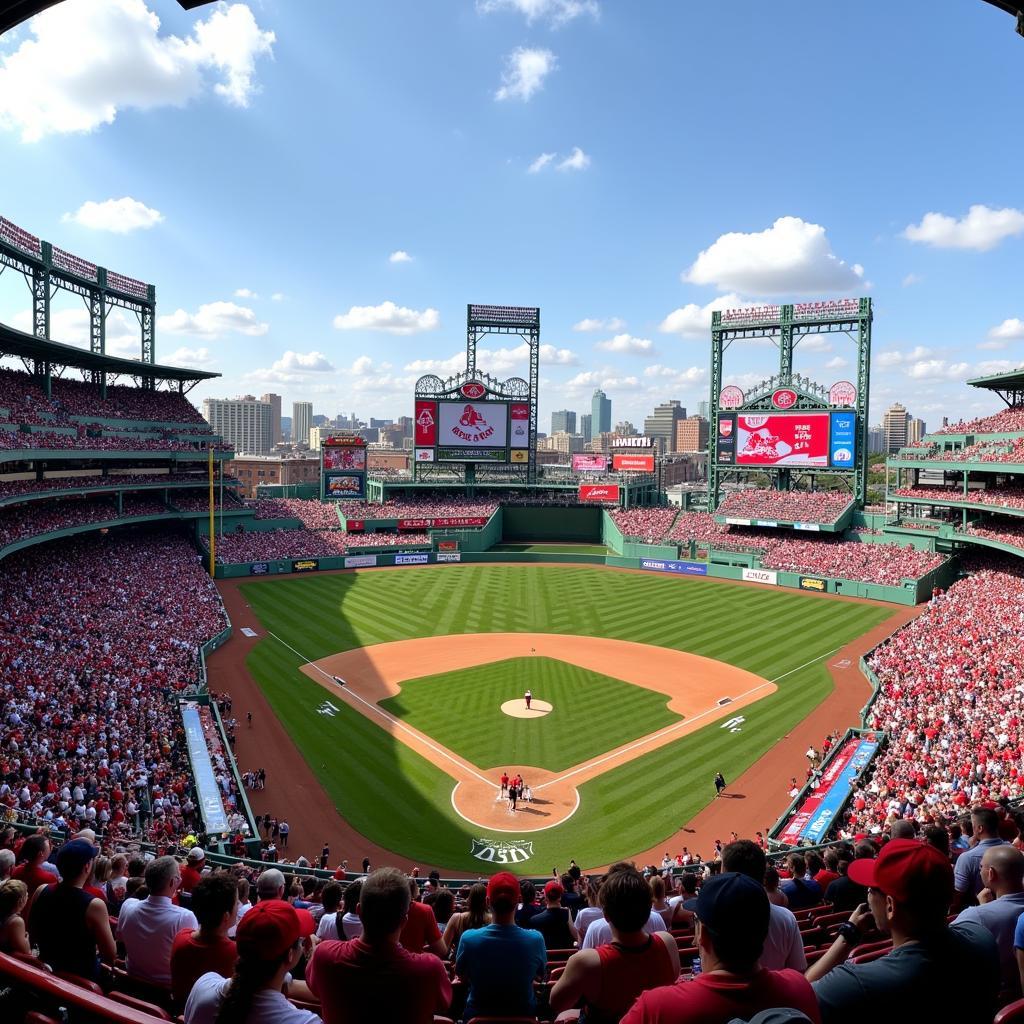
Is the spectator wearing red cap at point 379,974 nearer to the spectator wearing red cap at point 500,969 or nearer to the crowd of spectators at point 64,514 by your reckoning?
the spectator wearing red cap at point 500,969

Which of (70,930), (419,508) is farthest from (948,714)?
(419,508)

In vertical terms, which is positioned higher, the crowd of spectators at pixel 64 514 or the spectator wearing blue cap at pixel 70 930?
the crowd of spectators at pixel 64 514

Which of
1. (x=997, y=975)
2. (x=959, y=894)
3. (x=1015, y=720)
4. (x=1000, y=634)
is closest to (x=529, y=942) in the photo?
(x=997, y=975)

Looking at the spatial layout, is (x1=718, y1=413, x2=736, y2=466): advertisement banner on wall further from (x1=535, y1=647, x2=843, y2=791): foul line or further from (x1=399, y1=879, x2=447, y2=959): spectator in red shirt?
(x1=399, y1=879, x2=447, y2=959): spectator in red shirt

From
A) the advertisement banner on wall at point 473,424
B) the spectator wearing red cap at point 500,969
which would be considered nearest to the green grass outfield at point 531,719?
the spectator wearing red cap at point 500,969

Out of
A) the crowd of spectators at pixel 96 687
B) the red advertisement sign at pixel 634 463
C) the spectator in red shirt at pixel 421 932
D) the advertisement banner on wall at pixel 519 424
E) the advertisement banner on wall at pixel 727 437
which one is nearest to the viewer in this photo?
the spectator in red shirt at pixel 421 932

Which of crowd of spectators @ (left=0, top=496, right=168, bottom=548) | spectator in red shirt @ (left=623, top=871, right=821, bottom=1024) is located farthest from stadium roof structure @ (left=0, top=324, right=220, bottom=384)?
spectator in red shirt @ (left=623, top=871, right=821, bottom=1024)

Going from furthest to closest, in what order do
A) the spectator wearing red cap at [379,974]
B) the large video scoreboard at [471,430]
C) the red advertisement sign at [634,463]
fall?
1. the red advertisement sign at [634,463]
2. the large video scoreboard at [471,430]
3. the spectator wearing red cap at [379,974]

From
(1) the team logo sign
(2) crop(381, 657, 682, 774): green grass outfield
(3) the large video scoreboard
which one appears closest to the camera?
(1) the team logo sign
